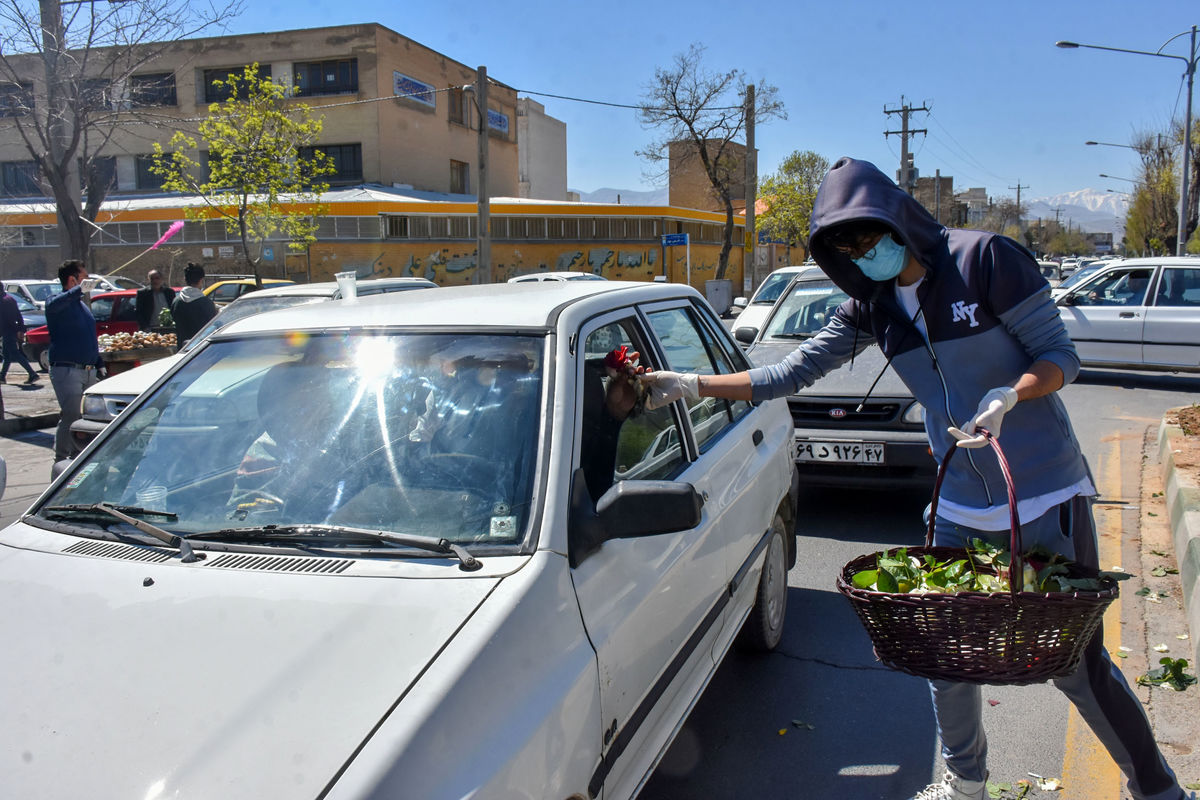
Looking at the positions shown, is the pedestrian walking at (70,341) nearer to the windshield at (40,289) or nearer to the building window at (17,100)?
the building window at (17,100)

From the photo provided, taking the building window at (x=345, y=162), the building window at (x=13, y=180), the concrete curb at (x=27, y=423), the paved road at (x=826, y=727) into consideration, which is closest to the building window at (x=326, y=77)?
the building window at (x=345, y=162)

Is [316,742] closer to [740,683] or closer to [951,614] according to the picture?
[951,614]

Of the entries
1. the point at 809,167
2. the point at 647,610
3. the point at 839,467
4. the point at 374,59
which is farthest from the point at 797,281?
the point at 809,167

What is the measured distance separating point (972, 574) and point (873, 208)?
99 cm

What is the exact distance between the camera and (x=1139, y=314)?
1212 centimetres

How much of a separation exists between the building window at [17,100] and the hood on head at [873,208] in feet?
39.5

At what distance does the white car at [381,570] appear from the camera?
1573 mm

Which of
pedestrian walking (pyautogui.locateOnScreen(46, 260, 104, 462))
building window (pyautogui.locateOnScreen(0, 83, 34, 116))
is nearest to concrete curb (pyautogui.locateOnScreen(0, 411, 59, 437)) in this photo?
pedestrian walking (pyautogui.locateOnScreen(46, 260, 104, 462))

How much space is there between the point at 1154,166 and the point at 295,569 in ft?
167

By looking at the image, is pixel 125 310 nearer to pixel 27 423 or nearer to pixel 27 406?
pixel 27 406

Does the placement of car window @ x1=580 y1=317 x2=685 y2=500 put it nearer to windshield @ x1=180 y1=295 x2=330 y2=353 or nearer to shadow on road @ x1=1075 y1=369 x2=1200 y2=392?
windshield @ x1=180 y1=295 x2=330 y2=353

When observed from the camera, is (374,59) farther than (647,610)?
Yes

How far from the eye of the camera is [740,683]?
12.4 ft

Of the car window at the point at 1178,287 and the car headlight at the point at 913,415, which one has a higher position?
the car window at the point at 1178,287
